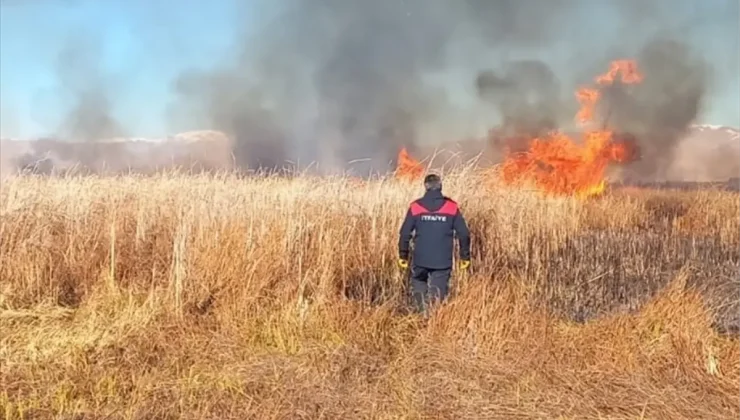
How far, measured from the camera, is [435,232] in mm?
6441

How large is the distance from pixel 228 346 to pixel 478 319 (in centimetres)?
201

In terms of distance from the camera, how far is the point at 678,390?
459 centimetres

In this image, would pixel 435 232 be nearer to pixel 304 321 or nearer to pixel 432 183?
pixel 432 183

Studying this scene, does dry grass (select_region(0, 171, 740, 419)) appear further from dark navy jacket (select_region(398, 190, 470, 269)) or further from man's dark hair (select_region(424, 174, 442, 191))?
man's dark hair (select_region(424, 174, 442, 191))

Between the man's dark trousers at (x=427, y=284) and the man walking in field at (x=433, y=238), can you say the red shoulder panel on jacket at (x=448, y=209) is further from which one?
the man's dark trousers at (x=427, y=284)

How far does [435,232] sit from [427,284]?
0.54 metres

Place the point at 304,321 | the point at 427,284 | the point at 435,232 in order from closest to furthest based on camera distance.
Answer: the point at 304,321
the point at 435,232
the point at 427,284

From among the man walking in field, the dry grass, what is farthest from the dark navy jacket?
the dry grass

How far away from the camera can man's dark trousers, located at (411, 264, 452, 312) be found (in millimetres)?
6398

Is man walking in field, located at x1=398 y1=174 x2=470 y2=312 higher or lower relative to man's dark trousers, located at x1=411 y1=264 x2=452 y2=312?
higher

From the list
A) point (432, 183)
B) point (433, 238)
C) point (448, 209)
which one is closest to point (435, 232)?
point (433, 238)

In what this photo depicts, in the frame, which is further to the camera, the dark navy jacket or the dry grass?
the dark navy jacket

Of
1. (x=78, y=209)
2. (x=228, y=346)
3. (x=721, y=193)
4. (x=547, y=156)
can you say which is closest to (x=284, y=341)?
(x=228, y=346)

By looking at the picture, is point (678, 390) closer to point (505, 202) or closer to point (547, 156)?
point (505, 202)
